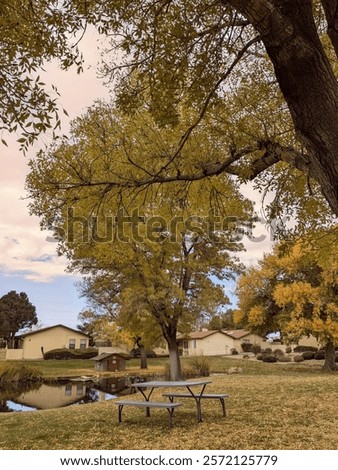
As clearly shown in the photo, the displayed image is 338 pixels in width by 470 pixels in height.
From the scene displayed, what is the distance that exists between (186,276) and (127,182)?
12053mm

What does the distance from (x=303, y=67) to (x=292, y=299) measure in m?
21.6

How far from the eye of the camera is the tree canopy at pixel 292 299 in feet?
76.6

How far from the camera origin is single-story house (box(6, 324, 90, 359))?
48969mm

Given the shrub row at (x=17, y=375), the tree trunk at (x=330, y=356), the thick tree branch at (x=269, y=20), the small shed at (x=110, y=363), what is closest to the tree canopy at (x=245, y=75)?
the thick tree branch at (x=269, y=20)

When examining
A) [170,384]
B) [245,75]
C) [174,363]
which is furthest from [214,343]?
[245,75]

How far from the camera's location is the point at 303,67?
12.0ft

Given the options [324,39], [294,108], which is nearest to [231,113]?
[324,39]

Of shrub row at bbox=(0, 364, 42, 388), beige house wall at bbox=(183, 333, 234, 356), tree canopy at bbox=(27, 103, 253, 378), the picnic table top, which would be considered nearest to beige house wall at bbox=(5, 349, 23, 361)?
beige house wall at bbox=(183, 333, 234, 356)

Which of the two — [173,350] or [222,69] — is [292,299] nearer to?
[173,350]

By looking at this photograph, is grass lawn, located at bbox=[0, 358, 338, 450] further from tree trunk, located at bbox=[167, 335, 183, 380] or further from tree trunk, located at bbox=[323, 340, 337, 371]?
tree trunk, located at bbox=[323, 340, 337, 371]

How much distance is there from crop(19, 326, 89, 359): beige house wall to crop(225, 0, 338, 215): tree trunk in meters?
50.9

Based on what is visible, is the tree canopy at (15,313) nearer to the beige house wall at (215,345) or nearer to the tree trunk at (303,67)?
the beige house wall at (215,345)

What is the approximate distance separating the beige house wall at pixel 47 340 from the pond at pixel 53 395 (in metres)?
26.3

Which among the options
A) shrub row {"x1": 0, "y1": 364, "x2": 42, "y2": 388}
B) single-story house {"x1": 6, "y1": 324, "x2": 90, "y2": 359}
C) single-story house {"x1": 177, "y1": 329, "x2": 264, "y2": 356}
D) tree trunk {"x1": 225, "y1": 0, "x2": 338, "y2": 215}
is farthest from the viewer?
single-story house {"x1": 177, "y1": 329, "x2": 264, "y2": 356}
